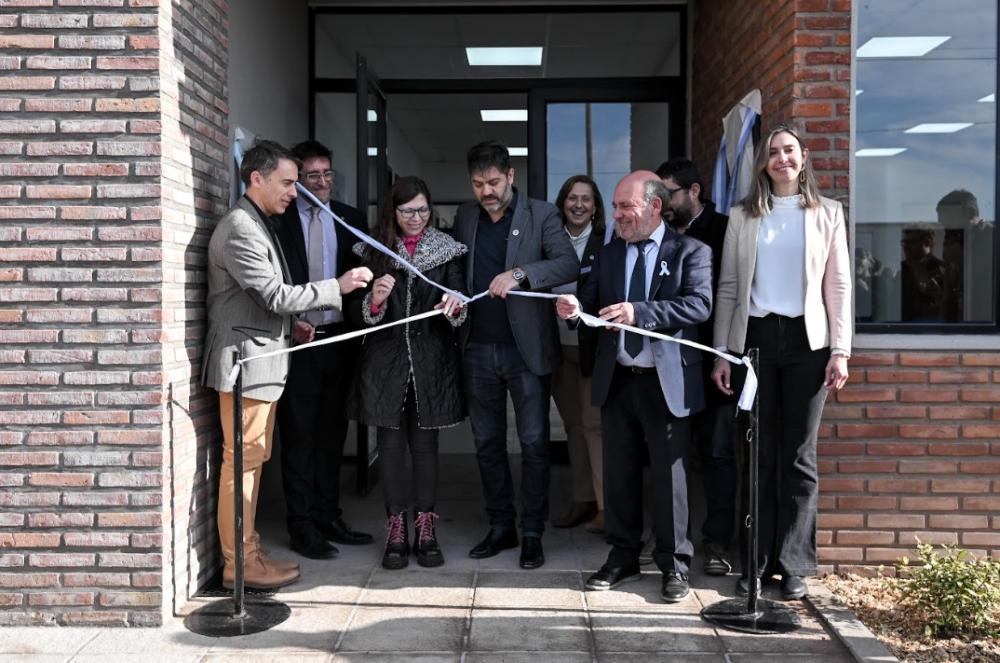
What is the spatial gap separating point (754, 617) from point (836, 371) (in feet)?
3.70

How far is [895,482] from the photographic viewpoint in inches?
180

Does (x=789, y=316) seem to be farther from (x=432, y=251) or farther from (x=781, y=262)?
(x=432, y=251)

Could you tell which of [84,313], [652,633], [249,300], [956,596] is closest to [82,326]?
[84,313]

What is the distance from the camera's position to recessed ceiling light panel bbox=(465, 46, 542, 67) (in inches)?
286

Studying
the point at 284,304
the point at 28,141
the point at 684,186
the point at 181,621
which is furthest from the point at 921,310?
the point at 28,141

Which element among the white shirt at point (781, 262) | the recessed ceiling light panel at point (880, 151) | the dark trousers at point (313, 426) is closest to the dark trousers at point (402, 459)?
the dark trousers at point (313, 426)

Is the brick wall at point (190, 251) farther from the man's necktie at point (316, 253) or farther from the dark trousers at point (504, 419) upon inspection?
the dark trousers at point (504, 419)

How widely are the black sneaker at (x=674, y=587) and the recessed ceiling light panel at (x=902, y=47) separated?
2.73 meters

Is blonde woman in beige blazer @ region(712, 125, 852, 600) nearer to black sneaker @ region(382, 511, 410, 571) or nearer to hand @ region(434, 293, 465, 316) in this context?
hand @ region(434, 293, 465, 316)

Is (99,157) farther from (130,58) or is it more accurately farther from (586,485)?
(586,485)

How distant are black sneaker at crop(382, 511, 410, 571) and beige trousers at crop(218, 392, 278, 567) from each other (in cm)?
67

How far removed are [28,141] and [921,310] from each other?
13.8 ft

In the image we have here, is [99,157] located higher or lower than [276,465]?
higher

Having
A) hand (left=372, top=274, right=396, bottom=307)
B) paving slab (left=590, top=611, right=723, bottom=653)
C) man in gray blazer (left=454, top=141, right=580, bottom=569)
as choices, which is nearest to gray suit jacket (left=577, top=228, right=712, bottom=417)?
man in gray blazer (left=454, top=141, right=580, bottom=569)
